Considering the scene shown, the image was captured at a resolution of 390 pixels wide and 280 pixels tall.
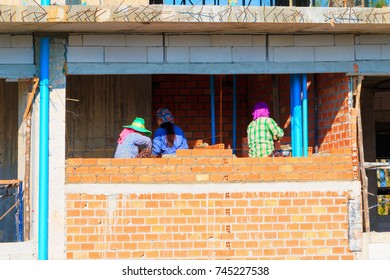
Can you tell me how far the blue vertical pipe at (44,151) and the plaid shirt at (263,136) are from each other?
2.81 m

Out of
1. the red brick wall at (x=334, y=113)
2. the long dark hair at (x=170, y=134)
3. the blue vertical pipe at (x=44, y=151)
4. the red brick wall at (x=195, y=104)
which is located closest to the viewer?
the blue vertical pipe at (x=44, y=151)

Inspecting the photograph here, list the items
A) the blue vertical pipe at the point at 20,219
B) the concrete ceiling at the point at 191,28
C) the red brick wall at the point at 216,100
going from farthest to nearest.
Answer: the red brick wall at the point at 216,100 < the blue vertical pipe at the point at 20,219 < the concrete ceiling at the point at 191,28

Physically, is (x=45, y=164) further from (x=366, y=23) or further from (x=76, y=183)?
(x=366, y=23)

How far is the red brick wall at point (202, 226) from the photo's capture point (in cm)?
1291

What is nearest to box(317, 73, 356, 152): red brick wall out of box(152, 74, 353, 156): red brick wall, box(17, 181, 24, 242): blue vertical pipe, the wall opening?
box(152, 74, 353, 156): red brick wall

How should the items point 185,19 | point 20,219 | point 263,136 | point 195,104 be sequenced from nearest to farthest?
point 185,19 → point 20,219 → point 263,136 → point 195,104

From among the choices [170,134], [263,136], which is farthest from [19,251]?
[263,136]

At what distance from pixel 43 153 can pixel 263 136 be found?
9.81 feet

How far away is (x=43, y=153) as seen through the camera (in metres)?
13.1

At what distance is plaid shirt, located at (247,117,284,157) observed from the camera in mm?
13664

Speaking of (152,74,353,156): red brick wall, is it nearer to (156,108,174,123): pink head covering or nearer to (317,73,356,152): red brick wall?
(317,73,356,152): red brick wall

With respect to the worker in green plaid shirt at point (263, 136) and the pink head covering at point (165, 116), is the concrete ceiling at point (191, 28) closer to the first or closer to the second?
the worker in green plaid shirt at point (263, 136)

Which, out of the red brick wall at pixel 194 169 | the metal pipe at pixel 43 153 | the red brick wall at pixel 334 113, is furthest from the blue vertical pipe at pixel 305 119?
the metal pipe at pixel 43 153

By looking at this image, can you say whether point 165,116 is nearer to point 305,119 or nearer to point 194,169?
point 194,169
